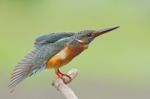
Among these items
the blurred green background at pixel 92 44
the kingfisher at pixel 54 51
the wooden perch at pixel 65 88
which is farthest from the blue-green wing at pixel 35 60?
the blurred green background at pixel 92 44

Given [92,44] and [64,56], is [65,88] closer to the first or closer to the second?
[64,56]

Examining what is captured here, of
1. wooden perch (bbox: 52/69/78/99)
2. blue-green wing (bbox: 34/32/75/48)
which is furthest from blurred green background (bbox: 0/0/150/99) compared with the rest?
blue-green wing (bbox: 34/32/75/48)

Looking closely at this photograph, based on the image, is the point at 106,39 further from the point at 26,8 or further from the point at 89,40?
the point at 89,40

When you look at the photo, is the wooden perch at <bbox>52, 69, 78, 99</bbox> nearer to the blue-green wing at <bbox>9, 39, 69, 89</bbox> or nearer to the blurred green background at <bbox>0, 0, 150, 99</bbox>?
the blue-green wing at <bbox>9, 39, 69, 89</bbox>

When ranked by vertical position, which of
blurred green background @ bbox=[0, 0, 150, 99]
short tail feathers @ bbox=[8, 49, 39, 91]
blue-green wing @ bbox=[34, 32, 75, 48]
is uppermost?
blue-green wing @ bbox=[34, 32, 75, 48]

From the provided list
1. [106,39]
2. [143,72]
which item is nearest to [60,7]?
[106,39]

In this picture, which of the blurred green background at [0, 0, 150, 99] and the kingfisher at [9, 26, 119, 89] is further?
the blurred green background at [0, 0, 150, 99]
